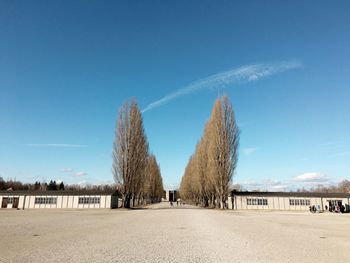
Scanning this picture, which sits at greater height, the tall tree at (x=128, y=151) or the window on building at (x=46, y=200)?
the tall tree at (x=128, y=151)

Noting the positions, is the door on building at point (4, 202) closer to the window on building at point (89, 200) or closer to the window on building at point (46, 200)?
the window on building at point (46, 200)

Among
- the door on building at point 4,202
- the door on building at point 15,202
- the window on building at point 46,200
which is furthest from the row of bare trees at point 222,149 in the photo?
the door on building at point 4,202

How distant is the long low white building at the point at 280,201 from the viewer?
154 ft

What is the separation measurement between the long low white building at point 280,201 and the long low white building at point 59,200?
67.2ft

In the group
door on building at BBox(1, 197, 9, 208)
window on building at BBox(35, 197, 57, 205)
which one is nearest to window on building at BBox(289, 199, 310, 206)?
window on building at BBox(35, 197, 57, 205)

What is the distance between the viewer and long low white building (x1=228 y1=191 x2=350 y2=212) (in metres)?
46.9

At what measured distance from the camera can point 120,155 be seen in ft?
141

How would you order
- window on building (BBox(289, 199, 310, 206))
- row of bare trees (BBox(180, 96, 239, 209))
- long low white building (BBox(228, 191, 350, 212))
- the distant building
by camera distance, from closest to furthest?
row of bare trees (BBox(180, 96, 239, 209)) < long low white building (BBox(228, 191, 350, 212)) < window on building (BBox(289, 199, 310, 206)) < the distant building

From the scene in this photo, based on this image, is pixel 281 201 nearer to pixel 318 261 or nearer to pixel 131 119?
pixel 131 119

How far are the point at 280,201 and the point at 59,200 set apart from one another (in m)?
35.4

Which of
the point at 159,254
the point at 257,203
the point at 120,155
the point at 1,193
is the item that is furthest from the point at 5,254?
the point at 1,193

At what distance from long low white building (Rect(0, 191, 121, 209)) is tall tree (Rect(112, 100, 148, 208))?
4.41m

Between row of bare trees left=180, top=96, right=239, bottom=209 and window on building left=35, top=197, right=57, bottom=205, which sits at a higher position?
row of bare trees left=180, top=96, right=239, bottom=209

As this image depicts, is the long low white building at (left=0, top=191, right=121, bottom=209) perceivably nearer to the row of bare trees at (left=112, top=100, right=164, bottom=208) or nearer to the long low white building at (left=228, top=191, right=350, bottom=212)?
the row of bare trees at (left=112, top=100, right=164, bottom=208)
